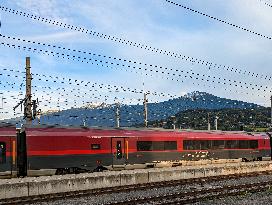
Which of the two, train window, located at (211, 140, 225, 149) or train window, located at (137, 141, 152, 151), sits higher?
train window, located at (137, 141, 152, 151)

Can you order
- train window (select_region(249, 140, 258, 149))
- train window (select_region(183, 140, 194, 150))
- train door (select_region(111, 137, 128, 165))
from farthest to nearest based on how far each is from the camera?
1. train window (select_region(249, 140, 258, 149))
2. train window (select_region(183, 140, 194, 150))
3. train door (select_region(111, 137, 128, 165))

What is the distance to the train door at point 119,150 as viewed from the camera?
94.2 feet

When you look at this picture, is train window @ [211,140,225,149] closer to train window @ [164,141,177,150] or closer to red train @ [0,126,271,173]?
red train @ [0,126,271,173]

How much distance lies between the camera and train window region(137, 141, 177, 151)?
3059cm

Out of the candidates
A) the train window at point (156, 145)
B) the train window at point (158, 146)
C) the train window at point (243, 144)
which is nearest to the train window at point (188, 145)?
the train window at point (156, 145)

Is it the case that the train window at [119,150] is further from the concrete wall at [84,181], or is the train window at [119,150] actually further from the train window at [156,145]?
the concrete wall at [84,181]

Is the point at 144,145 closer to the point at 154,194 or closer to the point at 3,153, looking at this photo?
the point at 154,194

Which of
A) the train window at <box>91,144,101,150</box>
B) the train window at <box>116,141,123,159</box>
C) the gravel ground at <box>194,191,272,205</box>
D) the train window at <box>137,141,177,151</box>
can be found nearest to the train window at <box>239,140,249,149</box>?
the train window at <box>137,141,177,151</box>

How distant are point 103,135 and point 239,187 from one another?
10023 mm

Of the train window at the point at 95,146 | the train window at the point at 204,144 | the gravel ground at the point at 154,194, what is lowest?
the gravel ground at the point at 154,194

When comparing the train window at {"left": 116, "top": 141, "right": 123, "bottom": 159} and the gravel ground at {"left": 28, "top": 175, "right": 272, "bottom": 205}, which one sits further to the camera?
the train window at {"left": 116, "top": 141, "right": 123, "bottom": 159}

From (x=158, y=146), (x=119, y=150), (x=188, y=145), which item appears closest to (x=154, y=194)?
(x=119, y=150)

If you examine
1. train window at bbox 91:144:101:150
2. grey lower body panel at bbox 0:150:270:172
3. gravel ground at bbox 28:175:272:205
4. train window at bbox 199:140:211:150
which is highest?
train window at bbox 91:144:101:150

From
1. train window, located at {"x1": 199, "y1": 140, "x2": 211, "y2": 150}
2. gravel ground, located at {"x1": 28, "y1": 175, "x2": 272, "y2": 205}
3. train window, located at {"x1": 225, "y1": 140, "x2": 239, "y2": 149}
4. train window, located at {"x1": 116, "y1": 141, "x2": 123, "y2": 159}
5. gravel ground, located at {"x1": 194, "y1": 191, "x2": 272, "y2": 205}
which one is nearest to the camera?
gravel ground, located at {"x1": 194, "y1": 191, "x2": 272, "y2": 205}
